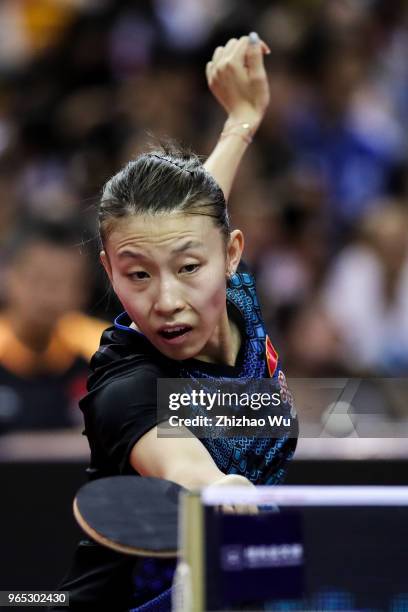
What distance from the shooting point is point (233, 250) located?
2373mm

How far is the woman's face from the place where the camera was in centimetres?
214

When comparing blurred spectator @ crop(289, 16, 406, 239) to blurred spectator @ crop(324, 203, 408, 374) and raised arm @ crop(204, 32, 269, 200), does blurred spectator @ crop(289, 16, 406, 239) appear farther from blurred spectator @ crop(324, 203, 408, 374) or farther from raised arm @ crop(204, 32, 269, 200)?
raised arm @ crop(204, 32, 269, 200)

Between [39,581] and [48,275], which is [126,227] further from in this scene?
[48,275]

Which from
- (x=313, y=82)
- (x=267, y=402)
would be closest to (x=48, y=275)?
(x=267, y=402)

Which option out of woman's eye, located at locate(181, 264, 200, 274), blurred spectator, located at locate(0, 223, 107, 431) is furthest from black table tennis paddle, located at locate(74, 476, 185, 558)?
blurred spectator, located at locate(0, 223, 107, 431)

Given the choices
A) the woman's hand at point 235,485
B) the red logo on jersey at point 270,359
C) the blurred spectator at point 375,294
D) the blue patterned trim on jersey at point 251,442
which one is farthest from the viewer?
the blurred spectator at point 375,294

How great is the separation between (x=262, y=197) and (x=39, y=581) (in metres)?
2.97

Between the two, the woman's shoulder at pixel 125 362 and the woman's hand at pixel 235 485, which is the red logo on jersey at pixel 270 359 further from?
the woman's hand at pixel 235 485

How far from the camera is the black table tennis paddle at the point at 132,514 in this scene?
5.66 feet

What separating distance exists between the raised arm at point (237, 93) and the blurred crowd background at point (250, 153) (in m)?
1.61

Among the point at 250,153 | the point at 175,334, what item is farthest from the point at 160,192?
the point at 250,153

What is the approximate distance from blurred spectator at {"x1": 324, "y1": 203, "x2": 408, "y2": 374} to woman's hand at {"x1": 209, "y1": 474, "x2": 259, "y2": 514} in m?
3.38

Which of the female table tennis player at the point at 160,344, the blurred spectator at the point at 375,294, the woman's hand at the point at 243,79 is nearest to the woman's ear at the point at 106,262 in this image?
the female table tennis player at the point at 160,344

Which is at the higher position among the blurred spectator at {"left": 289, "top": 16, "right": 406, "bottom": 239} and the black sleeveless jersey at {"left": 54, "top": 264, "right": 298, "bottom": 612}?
the blurred spectator at {"left": 289, "top": 16, "right": 406, "bottom": 239}
